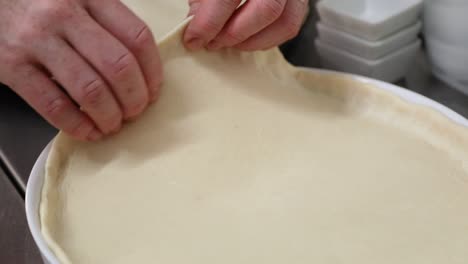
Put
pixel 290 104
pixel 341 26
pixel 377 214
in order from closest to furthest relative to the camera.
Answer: pixel 377 214
pixel 290 104
pixel 341 26

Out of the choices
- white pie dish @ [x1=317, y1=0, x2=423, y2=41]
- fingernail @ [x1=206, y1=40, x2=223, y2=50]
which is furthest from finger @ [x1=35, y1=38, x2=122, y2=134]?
white pie dish @ [x1=317, y1=0, x2=423, y2=41]

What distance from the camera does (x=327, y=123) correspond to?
0.52 meters

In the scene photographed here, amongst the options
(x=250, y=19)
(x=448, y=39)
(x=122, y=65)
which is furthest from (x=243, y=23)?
(x=448, y=39)

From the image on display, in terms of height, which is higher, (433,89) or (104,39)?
(104,39)

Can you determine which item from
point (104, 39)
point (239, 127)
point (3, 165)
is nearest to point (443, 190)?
point (239, 127)

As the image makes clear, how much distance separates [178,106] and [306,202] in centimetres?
14

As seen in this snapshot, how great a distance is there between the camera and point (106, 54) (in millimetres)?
471

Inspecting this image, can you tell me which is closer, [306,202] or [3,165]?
[306,202]

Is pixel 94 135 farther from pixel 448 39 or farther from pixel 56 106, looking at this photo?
pixel 448 39

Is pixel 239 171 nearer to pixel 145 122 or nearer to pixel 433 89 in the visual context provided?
pixel 145 122

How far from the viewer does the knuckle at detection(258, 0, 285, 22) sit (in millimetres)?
515

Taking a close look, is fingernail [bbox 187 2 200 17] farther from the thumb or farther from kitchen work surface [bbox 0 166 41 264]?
kitchen work surface [bbox 0 166 41 264]

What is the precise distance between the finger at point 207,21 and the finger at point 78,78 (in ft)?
0.29

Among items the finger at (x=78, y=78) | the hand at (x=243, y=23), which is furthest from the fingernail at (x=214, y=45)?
the finger at (x=78, y=78)
